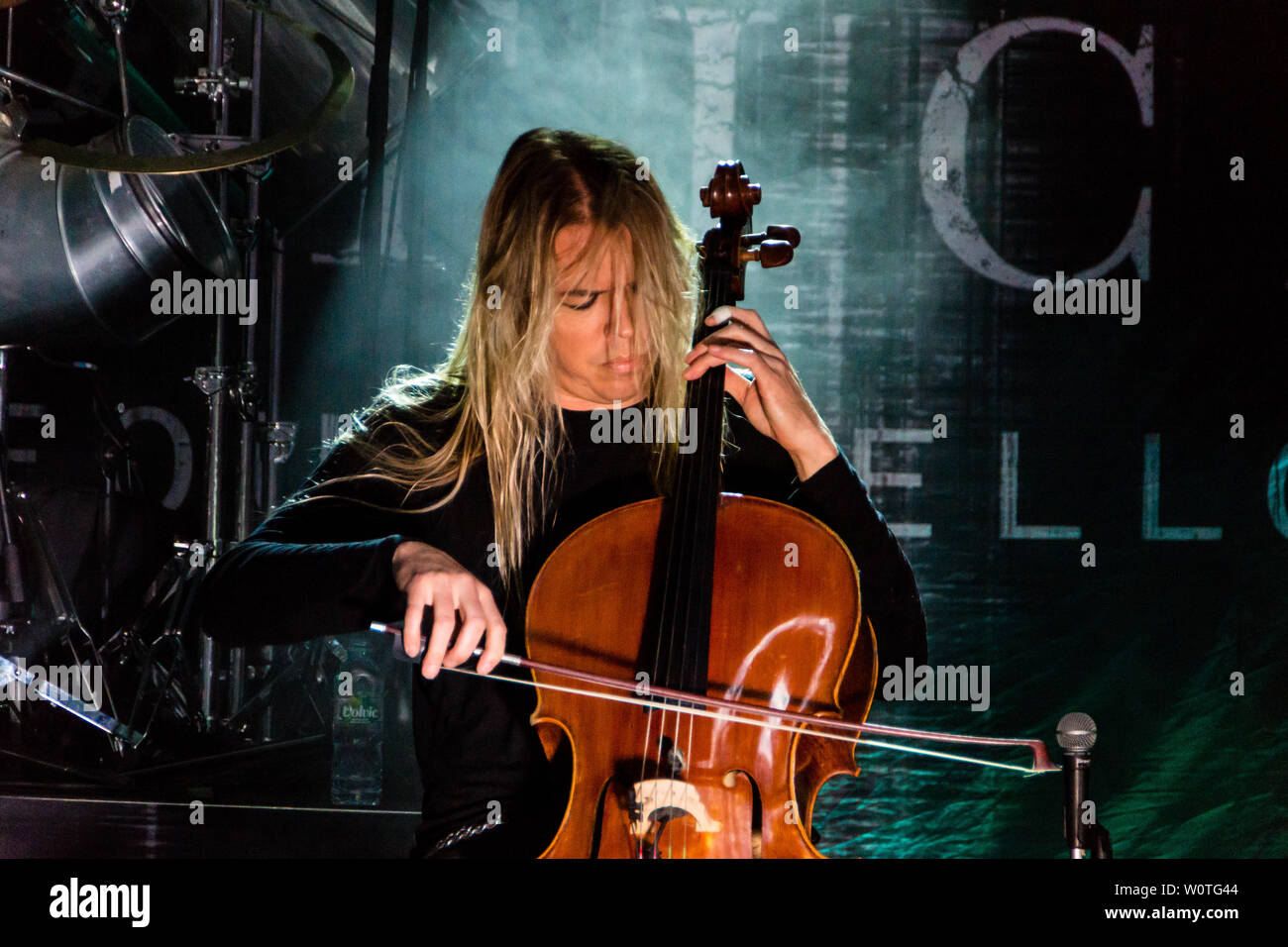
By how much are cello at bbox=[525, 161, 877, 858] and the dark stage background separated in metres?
1.98

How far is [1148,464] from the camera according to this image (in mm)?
3352

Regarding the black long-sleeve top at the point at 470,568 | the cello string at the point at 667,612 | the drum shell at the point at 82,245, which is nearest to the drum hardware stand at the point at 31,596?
the drum shell at the point at 82,245

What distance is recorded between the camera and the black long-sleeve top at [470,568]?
53.5 inches

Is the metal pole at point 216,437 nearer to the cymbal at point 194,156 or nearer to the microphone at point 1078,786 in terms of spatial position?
the cymbal at point 194,156

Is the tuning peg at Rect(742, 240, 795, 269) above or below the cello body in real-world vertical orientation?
above

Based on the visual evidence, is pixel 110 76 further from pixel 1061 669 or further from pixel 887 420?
pixel 1061 669

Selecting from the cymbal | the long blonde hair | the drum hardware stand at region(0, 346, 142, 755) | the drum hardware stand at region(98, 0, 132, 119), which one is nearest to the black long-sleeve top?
the long blonde hair

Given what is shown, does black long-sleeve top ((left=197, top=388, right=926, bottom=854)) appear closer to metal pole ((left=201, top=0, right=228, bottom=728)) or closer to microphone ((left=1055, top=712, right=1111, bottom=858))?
microphone ((left=1055, top=712, right=1111, bottom=858))

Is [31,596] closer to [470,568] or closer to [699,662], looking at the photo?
[470,568]

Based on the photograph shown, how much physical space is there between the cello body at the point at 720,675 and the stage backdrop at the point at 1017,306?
1906 millimetres

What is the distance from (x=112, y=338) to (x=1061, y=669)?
297 centimetres

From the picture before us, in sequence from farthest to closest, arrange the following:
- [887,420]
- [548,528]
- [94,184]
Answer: [887,420]
[94,184]
[548,528]

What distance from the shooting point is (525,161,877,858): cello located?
50.3 inches

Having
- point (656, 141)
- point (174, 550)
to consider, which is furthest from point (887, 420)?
point (174, 550)
